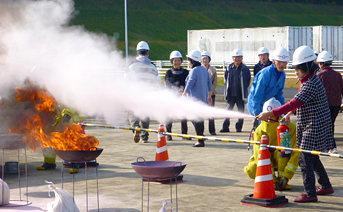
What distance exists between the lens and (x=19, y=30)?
8492 mm

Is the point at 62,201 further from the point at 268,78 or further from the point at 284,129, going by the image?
the point at 268,78

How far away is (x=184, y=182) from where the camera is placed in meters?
8.48

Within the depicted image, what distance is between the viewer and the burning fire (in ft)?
26.7

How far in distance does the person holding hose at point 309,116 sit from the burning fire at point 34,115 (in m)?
3.06

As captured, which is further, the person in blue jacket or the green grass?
the green grass

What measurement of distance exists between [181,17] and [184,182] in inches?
2871

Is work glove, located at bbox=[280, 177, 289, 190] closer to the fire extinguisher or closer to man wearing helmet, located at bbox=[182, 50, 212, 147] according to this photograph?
the fire extinguisher

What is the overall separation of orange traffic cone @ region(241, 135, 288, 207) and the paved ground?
0.10m

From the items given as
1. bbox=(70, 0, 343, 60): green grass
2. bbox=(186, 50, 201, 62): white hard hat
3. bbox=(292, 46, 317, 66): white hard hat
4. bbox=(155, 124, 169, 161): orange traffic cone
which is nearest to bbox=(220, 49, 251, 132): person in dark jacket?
bbox=(186, 50, 201, 62): white hard hat

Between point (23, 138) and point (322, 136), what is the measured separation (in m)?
4.35

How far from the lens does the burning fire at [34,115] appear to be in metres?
8.12

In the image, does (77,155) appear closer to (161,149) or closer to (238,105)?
(161,149)

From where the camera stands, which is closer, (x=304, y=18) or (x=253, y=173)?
(x=253, y=173)

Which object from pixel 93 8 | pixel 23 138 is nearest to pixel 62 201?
pixel 23 138
